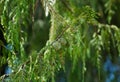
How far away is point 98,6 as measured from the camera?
2.65m

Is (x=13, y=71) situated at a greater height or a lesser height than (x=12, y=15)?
lesser

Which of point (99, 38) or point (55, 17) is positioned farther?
point (99, 38)

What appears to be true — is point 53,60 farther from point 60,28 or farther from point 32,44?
point 32,44

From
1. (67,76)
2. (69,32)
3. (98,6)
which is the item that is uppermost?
(98,6)

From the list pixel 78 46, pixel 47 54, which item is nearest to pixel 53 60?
pixel 47 54

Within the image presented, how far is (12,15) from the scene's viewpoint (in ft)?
3.74

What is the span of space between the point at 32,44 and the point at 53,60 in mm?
1547

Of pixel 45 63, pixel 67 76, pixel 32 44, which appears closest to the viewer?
pixel 45 63

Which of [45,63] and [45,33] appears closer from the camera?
[45,63]

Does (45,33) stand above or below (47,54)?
above

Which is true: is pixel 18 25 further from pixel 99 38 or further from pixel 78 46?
pixel 99 38

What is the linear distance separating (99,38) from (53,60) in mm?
509

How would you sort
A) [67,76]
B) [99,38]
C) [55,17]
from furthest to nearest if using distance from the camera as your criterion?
[67,76] → [99,38] → [55,17]

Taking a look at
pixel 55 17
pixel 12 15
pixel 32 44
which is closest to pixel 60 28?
pixel 55 17
